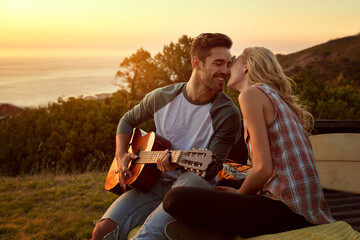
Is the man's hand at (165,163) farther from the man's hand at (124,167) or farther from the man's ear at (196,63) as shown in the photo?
the man's ear at (196,63)

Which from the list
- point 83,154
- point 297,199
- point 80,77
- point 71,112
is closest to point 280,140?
point 297,199

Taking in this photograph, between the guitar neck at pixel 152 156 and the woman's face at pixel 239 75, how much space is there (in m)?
0.65

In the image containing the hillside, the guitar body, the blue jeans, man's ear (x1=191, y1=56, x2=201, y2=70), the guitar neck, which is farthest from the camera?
the hillside

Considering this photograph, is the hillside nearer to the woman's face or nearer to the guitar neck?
the guitar neck

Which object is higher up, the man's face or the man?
the man's face

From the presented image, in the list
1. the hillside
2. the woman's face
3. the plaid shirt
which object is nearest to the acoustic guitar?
the plaid shirt

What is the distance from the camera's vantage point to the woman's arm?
2021 mm

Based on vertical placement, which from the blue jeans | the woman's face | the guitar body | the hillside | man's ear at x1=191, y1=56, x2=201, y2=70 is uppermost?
man's ear at x1=191, y1=56, x2=201, y2=70

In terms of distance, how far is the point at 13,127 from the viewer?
8.73m

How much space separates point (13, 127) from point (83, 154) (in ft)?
6.66

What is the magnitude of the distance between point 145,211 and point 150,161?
1.38 ft

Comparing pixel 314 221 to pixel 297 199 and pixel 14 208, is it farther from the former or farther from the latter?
pixel 14 208

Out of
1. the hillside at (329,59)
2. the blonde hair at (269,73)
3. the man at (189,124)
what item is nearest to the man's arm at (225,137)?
the man at (189,124)

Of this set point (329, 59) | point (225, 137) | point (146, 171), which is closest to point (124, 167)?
point (146, 171)
